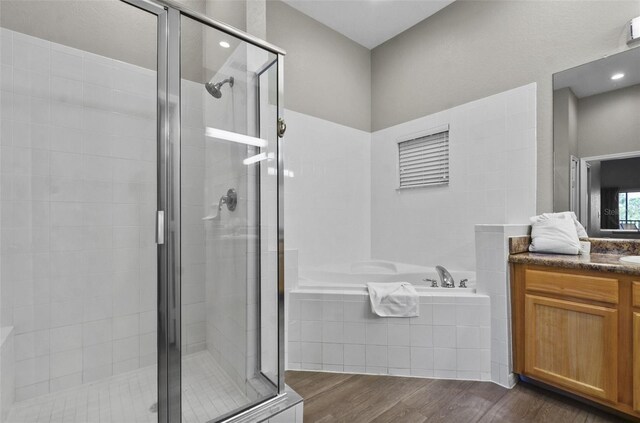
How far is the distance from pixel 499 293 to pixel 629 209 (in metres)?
0.97

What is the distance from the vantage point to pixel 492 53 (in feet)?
8.20

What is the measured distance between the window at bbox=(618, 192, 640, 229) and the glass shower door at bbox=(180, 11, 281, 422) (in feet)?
7.17

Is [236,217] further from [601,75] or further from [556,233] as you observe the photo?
[601,75]

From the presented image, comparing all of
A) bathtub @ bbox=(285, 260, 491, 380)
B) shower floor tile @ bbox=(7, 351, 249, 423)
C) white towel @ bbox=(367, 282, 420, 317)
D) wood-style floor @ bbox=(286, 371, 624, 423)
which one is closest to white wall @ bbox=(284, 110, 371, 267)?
bathtub @ bbox=(285, 260, 491, 380)

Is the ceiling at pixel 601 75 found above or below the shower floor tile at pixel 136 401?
above

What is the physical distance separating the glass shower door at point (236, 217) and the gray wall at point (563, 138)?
1.96 m

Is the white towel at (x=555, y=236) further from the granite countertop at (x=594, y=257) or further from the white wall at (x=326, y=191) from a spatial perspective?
the white wall at (x=326, y=191)

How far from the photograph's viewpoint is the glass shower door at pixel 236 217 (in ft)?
A: 5.25

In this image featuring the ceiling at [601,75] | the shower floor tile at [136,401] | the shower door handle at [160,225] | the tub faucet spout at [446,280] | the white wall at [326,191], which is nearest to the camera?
the shower door handle at [160,225]

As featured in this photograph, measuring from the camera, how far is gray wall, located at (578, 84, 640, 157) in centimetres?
190

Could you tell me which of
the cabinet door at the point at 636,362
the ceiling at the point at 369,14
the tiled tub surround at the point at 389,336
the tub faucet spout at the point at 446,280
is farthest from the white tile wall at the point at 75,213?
the cabinet door at the point at 636,362

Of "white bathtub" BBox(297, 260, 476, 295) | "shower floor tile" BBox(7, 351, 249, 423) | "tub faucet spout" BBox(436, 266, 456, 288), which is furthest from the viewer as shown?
"white bathtub" BBox(297, 260, 476, 295)

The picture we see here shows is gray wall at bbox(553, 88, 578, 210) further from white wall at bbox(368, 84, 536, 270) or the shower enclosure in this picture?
the shower enclosure

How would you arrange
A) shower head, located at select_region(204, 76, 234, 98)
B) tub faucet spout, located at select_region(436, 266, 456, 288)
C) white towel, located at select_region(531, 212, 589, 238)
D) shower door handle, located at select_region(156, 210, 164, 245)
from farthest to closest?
tub faucet spout, located at select_region(436, 266, 456, 288) → white towel, located at select_region(531, 212, 589, 238) → shower head, located at select_region(204, 76, 234, 98) → shower door handle, located at select_region(156, 210, 164, 245)
